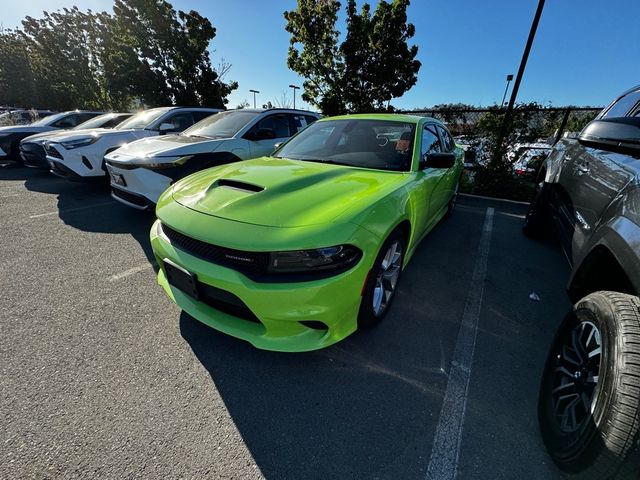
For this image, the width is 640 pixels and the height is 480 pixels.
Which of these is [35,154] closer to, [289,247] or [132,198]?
[132,198]

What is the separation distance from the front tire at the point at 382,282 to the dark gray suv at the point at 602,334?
1.06m

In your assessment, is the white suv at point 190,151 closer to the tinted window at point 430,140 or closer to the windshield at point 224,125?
the windshield at point 224,125

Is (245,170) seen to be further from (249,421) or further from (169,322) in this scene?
(249,421)

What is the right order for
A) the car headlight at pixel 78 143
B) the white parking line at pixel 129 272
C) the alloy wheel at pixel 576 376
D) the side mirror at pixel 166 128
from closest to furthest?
1. the alloy wheel at pixel 576 376
2. the white parking line at pixel 129 272
3. the car headlight at pixel 78 143
4. the side mirror at pixel 166 128

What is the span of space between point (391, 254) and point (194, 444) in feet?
5.76

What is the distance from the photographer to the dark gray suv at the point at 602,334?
1.13 meters

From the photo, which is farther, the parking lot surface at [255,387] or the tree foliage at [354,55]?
the tree foliage at [354,55]

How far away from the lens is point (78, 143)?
532 centimetres

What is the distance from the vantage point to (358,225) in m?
1.80

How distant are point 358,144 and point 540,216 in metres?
3.02

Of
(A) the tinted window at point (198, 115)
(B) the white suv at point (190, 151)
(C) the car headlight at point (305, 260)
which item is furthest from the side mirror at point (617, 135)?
(A) the tinted window at point (198, 115)

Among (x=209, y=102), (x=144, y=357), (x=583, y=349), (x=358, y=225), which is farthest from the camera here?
(x=209, y=102)

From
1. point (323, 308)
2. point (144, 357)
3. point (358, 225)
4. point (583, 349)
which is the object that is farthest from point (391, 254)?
point (144, 357)

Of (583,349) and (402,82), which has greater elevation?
(402,82)
